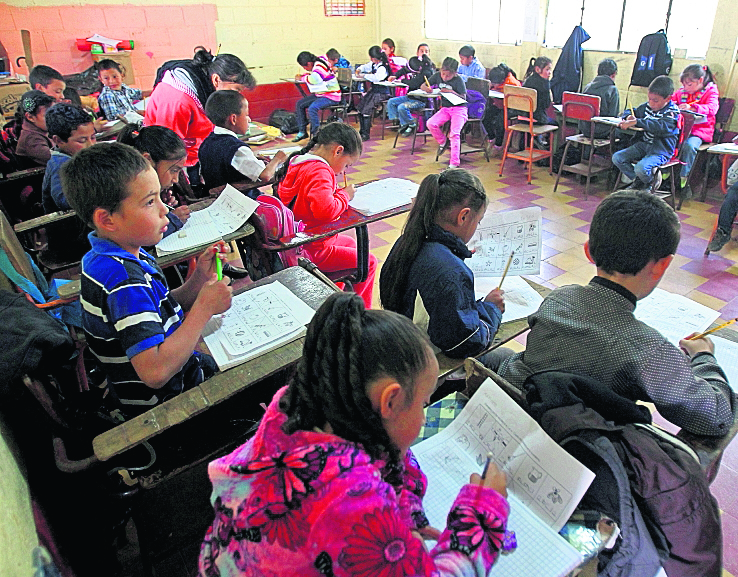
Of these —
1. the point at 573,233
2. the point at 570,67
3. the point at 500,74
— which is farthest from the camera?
the point at 500,74

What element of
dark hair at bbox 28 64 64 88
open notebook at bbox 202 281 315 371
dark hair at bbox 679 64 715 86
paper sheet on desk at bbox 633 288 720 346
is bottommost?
paper sheet on desk at bbox 633 288 720 346

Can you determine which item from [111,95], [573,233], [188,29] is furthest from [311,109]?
[573,233]

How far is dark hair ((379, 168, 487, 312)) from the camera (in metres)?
1.53

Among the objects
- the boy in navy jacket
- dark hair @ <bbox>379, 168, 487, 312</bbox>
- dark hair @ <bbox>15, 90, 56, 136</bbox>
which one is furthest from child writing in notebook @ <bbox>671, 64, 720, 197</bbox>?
dark hair @ <bbox>15, 90, 56, 136</bbox>

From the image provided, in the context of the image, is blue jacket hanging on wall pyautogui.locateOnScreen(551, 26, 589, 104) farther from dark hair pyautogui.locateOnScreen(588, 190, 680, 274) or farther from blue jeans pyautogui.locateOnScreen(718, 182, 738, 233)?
dark hair pyautogui.locateOnScreen(588, 190, 680, 274)

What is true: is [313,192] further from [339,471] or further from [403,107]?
[403,107]

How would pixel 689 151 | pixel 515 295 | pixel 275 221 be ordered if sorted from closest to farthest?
pixel 515 295 → pixel 275 221 → pixel 689 151

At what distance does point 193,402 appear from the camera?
119 cm

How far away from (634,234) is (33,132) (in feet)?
12.2

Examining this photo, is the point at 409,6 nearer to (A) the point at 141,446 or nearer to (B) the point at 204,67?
(B) the point at 204,67

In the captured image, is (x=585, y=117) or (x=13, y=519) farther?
(x=585, y=117)

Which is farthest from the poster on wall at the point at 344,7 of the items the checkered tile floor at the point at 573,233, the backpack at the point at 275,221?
the backpack at the point at 275,221

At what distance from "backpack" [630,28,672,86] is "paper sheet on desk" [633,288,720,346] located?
4.54 meters

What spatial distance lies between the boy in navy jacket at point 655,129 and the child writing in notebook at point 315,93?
3997 millimetres
